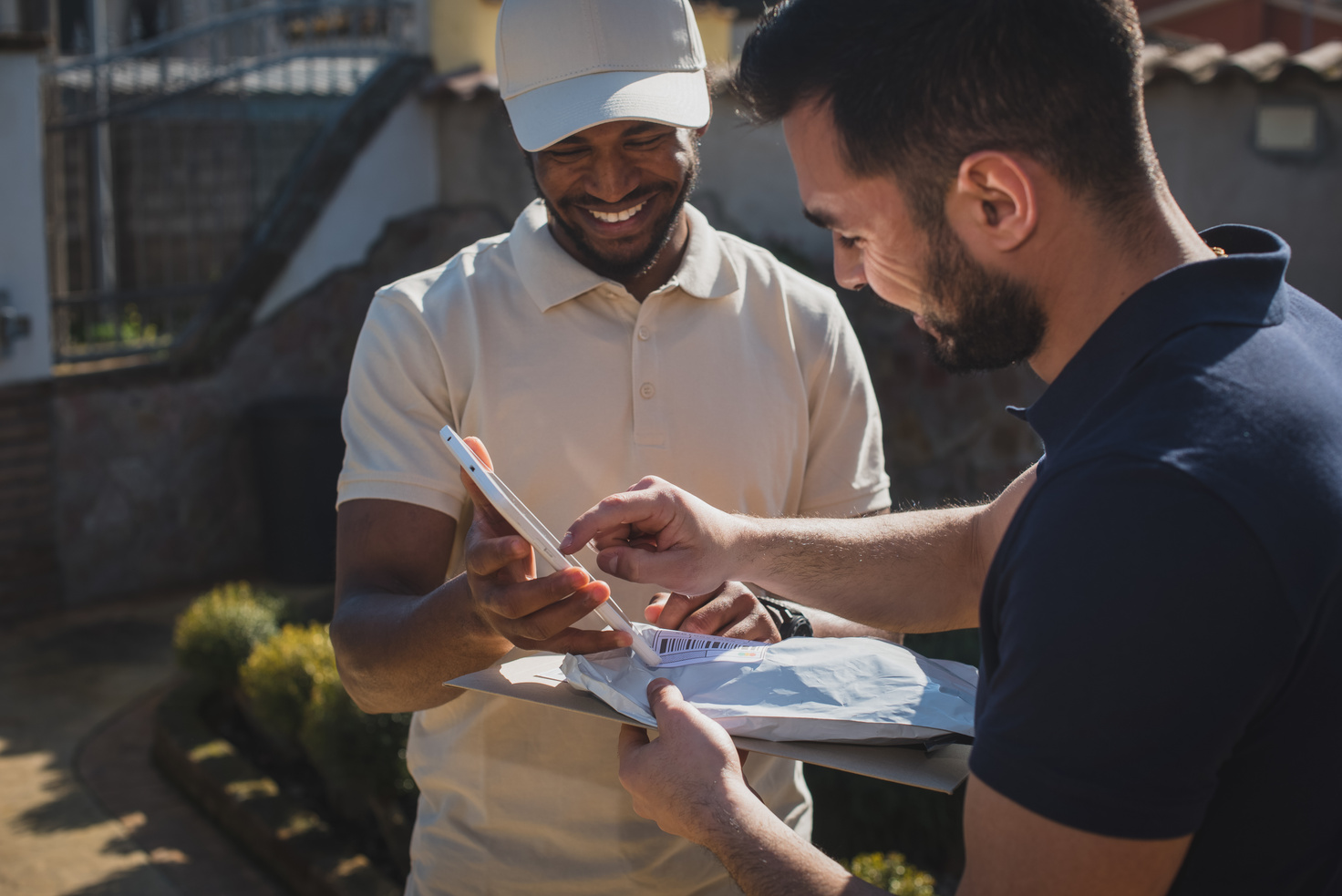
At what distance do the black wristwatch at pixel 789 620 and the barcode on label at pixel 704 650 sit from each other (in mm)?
216

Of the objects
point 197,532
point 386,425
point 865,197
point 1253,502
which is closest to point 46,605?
point 197,532

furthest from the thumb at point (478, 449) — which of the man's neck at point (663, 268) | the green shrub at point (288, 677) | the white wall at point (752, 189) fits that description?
the white wall at point (752, 189)

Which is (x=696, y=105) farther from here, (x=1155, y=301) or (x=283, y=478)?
(x=283, y=478)

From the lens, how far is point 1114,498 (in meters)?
0.99

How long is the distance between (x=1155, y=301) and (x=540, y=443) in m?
1.04

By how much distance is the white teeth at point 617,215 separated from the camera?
80.2 inches

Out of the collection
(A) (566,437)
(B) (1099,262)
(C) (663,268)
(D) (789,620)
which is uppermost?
(B) (1099,262)

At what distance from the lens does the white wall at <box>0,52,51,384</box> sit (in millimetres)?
5703

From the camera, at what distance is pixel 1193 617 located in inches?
37.3

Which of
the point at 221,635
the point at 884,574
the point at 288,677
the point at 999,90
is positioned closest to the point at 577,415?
the point at 884,574

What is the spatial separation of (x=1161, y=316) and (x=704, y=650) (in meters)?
0.78

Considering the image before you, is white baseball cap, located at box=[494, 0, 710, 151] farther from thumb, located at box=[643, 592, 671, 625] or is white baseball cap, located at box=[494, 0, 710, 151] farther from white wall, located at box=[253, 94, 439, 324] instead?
white wall, located at box=[253, 94, 439, 324]

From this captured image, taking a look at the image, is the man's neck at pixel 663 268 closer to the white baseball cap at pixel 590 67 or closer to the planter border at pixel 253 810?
the white baseball cap at pixel 590 67

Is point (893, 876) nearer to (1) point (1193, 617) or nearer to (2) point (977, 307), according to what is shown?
(2) point (977, 307)
